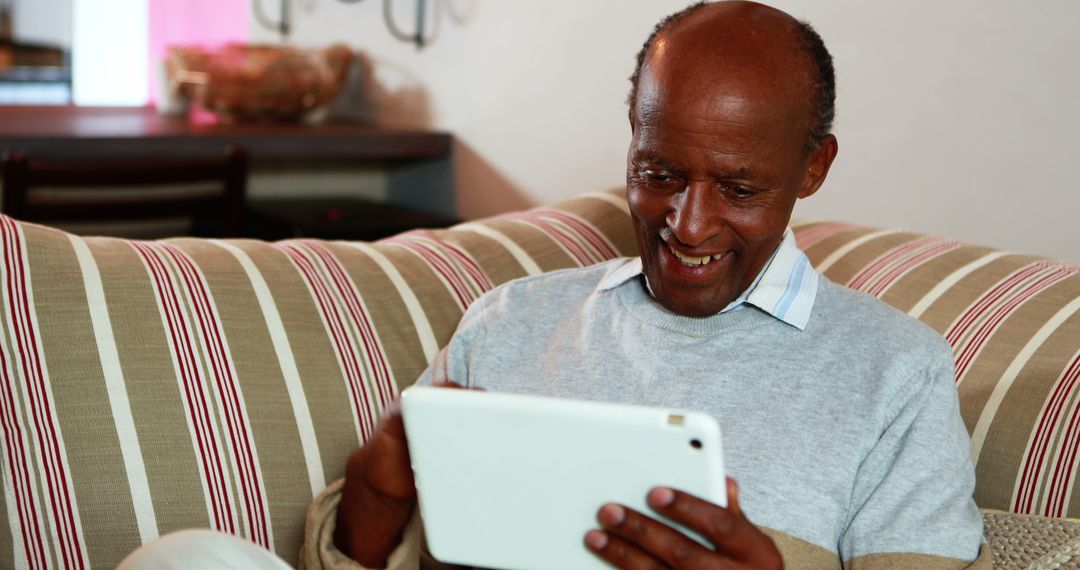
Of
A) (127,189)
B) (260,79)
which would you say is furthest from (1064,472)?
(260,79)

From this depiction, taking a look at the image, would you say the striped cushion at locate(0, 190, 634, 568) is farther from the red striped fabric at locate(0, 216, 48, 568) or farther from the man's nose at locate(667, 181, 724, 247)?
the man's nose at locate(667, 181, 724, 247)

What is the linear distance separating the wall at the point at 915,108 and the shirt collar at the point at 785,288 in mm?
653

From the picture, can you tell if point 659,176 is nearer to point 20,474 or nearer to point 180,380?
point 180,380

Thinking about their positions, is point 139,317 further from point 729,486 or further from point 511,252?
point 729,486

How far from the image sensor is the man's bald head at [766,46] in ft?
3.36

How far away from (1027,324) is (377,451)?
2.03 feet

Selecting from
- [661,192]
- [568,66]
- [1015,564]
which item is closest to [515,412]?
[661,192]

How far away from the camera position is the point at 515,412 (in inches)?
32.1

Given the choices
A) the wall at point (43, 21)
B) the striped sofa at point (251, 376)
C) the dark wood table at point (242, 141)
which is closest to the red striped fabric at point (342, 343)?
the striped sofa at point (251, 376)

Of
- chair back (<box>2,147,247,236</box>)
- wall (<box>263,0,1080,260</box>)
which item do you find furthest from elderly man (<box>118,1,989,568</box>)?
chair back (<box>2,147,247,236</box>)

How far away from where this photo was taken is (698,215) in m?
1.03

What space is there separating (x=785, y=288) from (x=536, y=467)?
344mm

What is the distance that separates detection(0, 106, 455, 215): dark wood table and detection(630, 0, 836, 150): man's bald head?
1748 millimetres

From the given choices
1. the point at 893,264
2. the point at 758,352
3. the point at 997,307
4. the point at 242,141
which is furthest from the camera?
the point at 242,141
